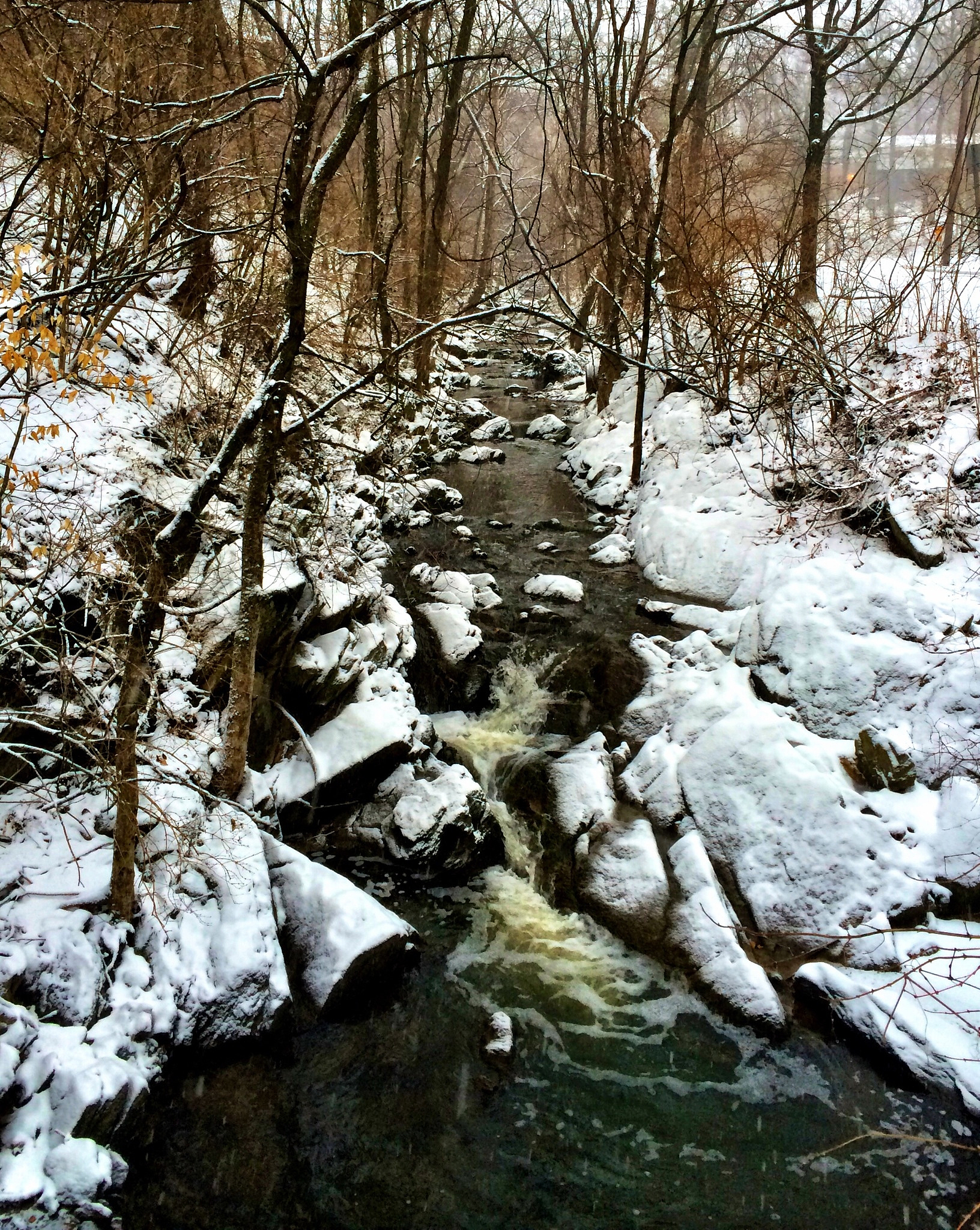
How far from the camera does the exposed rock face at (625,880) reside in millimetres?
5504

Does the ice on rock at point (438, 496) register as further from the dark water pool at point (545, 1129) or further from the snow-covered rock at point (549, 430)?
the dark water pool at point (545, 1129)

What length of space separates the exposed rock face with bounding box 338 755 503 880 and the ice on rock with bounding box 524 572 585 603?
349 cm

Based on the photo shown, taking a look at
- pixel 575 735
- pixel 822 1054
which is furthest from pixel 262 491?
pixel 822 1054

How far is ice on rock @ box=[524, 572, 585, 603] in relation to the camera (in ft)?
30.5

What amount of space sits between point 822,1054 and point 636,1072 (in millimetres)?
1213

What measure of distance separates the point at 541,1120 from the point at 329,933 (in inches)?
67.6

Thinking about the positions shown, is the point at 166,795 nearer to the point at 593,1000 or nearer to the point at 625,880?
the point at 593,1000

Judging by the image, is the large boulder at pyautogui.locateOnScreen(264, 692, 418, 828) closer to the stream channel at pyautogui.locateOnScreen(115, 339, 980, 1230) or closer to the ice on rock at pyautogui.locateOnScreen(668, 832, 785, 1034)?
the stream channel at pyautogui.locateOnScreen(115, 339, 980, 1230)

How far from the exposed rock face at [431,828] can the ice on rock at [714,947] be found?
1563mm

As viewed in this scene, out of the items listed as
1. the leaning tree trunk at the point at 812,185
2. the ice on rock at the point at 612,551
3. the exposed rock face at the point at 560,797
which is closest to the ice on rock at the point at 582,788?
the exposed rock face at the point at 560,797

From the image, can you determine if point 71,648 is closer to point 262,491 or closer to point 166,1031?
point 262,491

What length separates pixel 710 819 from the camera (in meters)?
6.03

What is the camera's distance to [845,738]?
6.30 metres

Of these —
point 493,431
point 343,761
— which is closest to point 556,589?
point 343,761
